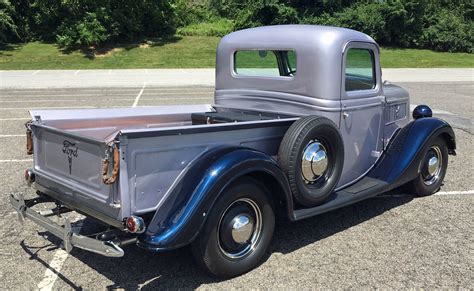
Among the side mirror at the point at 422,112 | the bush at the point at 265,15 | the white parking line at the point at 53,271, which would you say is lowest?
the white parking line at the point at 53,271

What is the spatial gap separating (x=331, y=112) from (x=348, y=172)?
26.7 inches

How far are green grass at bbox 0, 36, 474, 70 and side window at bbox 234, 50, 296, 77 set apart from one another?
70.0 feet

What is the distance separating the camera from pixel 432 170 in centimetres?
553

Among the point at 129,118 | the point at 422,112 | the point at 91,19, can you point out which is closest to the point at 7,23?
the point at 91,19

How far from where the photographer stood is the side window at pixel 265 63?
4.77m

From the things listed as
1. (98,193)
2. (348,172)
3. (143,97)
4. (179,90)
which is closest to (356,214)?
(348,172)

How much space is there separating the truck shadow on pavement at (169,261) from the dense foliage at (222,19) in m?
27.0

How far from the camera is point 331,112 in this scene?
4.46 meters

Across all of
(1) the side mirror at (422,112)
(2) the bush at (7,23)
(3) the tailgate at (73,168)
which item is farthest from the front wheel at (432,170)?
(2) the bush at (7,23)

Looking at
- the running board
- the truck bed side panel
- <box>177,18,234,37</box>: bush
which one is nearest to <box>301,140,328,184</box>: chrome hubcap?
the running board

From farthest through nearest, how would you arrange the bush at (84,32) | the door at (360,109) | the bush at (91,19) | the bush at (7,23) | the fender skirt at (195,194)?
the bush at (91,19)
the bush at (84,32)
the bush at (7,23)
the door at (360,109)
the fender skirt at (195,194)

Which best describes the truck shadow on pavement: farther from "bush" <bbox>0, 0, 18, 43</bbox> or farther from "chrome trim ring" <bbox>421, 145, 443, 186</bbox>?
"bush" <bbox>0, 0, 18, 43</bbox>

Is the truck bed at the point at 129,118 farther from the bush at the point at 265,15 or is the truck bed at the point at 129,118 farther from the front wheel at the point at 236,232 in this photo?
the bush at the point at 265,15

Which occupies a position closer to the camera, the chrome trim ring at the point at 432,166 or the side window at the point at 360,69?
the side window at the point at 360,69
